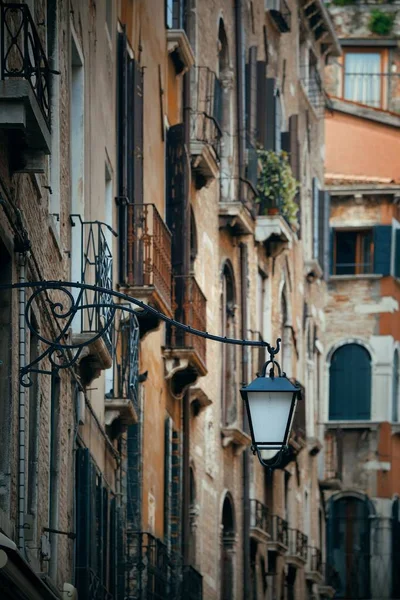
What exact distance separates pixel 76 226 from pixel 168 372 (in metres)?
8.26

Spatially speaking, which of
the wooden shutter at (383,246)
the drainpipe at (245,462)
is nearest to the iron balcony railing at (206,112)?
the drainpipe at (245,462)

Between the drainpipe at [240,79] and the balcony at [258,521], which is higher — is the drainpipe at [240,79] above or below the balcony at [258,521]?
above

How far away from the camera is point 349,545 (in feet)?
162

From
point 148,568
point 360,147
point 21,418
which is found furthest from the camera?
point 360,147

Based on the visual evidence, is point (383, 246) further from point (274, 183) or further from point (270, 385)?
point (270, 385)

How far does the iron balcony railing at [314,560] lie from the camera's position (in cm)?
4338

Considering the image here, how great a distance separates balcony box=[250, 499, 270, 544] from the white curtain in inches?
868

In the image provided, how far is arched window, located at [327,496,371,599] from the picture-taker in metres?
48.9

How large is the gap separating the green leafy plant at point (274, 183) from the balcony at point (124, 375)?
45.6 feet

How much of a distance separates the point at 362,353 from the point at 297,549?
10.2 metres

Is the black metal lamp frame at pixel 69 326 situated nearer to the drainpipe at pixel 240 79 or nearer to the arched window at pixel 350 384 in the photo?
the drainpipe at pixel 240 79

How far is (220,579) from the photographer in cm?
3222

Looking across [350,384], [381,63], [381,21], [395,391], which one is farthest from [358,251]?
[381,21]

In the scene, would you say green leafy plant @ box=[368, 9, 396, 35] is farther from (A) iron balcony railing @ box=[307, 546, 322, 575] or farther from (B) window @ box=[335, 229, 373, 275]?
(A) iron balcony railing @ box=[307, 546, 322, 575]
